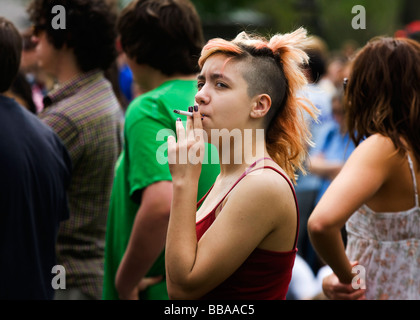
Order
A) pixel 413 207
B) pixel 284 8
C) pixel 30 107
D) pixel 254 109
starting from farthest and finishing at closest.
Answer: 1. pixel 284 8
2. pixel 30 107
3. pixel 413 207
4. pixel 254 109

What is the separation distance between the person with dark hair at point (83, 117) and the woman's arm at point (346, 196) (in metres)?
→ 1.33

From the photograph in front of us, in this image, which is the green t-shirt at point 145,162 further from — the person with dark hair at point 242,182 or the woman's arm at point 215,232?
the woman's arm at point 215,232

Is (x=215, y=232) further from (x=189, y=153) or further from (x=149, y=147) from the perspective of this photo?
(x=149, y=147)

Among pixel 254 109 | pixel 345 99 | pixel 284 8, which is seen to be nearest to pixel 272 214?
pixel 254 109

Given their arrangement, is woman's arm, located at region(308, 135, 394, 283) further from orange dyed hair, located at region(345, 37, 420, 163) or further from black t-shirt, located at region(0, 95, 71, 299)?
black t-shirt, located at region(0, 95, 71, 299)

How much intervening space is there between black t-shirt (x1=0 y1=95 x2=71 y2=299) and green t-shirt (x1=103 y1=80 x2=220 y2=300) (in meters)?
0.32

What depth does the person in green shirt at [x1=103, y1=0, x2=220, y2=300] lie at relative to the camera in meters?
2.89

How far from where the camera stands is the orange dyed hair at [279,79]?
2.15m

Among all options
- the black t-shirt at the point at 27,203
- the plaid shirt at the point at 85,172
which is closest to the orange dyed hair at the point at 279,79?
the black t-shirt at the point at 27,203

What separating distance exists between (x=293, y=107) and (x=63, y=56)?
183cm

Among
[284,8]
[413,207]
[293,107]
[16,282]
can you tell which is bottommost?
[284,8]

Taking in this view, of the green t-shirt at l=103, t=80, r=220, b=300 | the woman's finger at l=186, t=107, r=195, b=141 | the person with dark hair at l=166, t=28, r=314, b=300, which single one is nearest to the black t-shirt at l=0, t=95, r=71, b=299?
the green t-shirt at l=103, t=80, r=220, b=300
